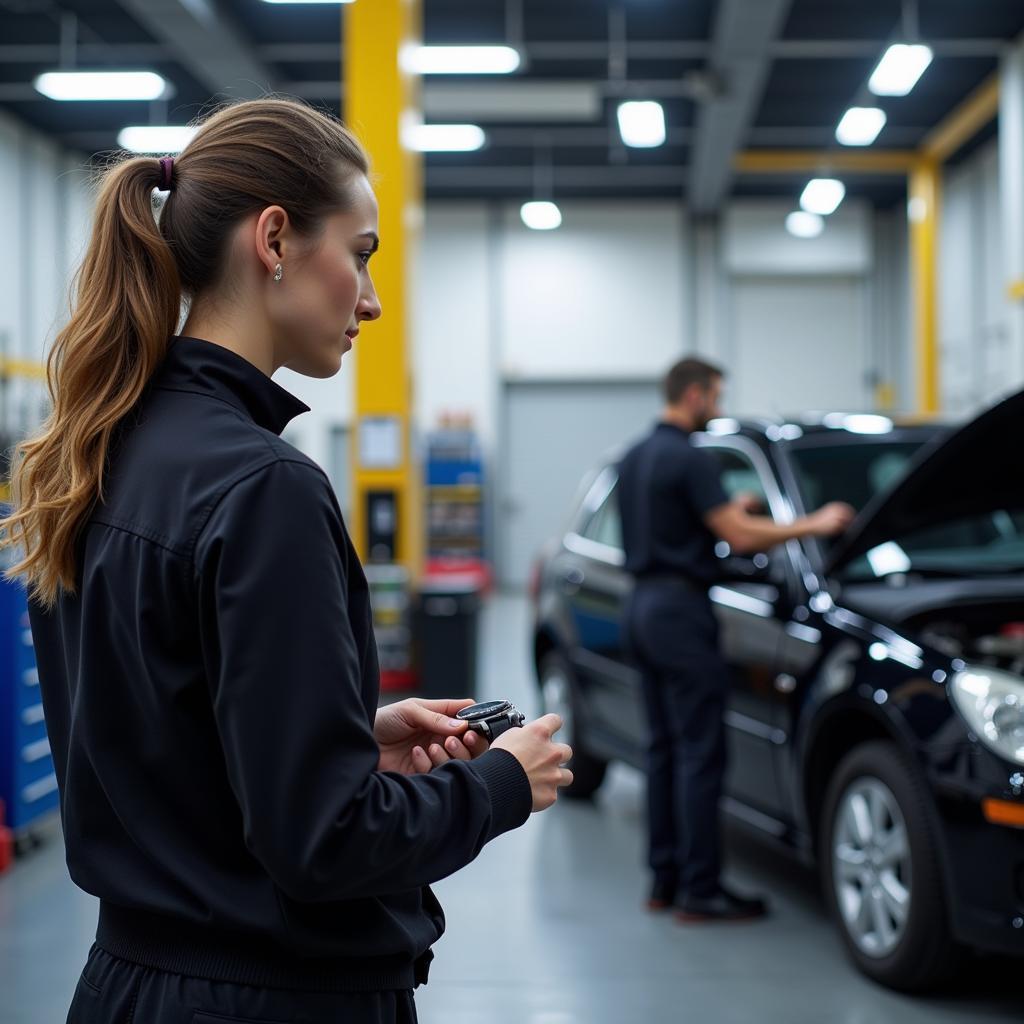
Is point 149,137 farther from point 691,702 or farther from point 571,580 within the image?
point 691,702

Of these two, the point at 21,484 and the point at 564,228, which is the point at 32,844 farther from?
the point at 564,228

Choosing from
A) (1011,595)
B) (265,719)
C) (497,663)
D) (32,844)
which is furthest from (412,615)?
(265,719)

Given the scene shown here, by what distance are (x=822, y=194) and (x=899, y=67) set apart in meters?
4.68

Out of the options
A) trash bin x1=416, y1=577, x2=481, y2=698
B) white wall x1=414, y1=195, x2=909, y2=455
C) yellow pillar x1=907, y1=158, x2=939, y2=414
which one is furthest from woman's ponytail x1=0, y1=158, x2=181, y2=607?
white wall x1=414, y1=195, x2=909, y2=455

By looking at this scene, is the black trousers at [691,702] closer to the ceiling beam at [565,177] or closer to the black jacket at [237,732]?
the black jacket at [237,732]

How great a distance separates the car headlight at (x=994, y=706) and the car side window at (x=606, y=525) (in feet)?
7.25

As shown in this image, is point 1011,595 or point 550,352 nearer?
point 1011,595

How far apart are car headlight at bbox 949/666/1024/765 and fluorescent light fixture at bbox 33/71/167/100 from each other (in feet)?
30.3

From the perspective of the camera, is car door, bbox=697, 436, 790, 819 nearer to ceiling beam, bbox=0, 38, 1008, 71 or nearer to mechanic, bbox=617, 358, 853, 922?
mechanic, bbox=617, 358, 853, 922

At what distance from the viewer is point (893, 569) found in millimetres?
3836

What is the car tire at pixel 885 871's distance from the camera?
3074 millimetres

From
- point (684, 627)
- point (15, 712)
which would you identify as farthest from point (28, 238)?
point (684, 627)

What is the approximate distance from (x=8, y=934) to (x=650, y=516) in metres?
2.29

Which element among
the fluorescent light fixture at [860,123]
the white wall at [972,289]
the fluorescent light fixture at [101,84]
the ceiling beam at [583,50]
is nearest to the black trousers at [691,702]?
the fluorescent light fixture at [101,84]
